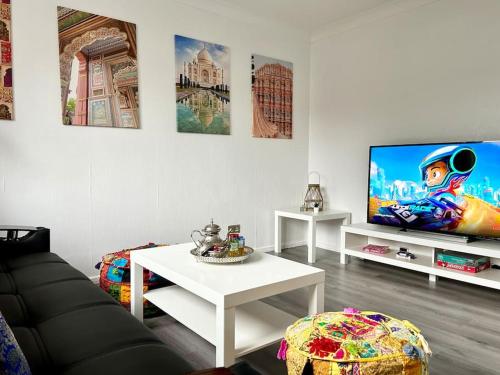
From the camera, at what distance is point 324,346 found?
1219 millimetres

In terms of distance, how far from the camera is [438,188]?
3.12 m

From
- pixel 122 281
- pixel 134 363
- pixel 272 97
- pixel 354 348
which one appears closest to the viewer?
pixel 134 363

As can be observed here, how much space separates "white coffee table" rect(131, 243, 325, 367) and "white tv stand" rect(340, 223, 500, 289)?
1531 millimetres

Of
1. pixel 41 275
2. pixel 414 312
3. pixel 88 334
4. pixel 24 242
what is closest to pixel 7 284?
pixel 41 275

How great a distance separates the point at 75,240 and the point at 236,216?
5.08 feet

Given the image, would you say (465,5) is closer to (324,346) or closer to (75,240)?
(324,346)

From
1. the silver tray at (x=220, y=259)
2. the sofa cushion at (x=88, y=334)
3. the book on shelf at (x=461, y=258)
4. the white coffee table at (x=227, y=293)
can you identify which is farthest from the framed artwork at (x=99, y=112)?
the book on shelf at (x=461, y=258)

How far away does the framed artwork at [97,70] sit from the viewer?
113 inches

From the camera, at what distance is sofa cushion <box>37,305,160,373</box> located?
3.72 feet

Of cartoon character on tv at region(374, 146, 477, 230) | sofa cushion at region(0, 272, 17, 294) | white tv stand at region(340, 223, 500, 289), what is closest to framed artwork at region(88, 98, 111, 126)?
sofa cushion at region(0, 272, 17, 294)

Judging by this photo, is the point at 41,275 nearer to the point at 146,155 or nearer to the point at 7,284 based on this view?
the point at 7,284

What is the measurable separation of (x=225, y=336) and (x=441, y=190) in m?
2.32

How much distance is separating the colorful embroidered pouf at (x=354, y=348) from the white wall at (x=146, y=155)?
2.22 metres

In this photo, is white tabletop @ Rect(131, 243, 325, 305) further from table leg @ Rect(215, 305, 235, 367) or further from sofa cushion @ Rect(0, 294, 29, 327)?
sofa cushion @ Rect(0, 294, 29, 327)
